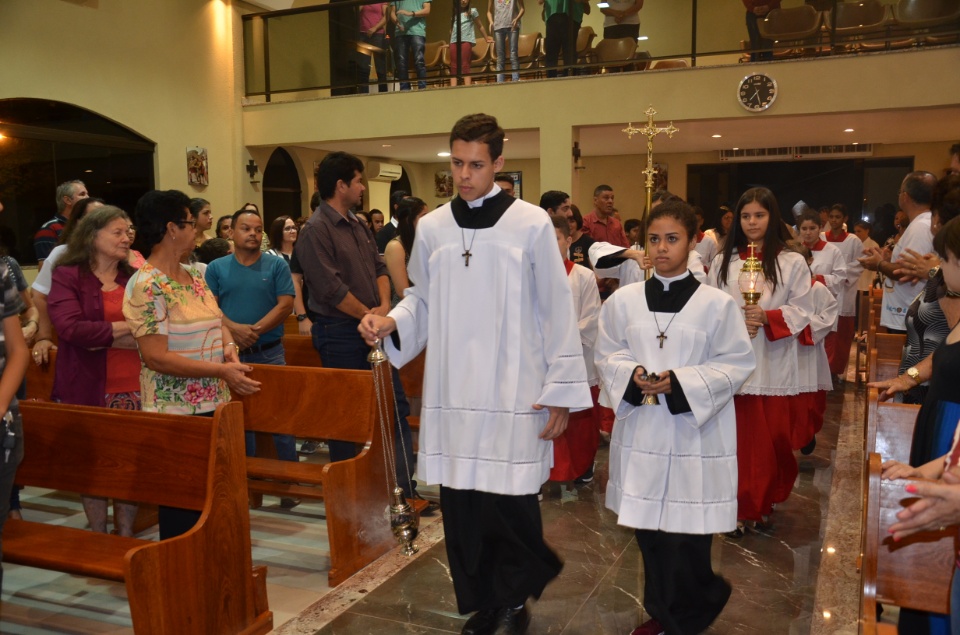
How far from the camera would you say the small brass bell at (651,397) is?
3.01 meters

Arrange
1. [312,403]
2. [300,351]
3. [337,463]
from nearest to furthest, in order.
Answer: [337,463], [312,403], [300,351]

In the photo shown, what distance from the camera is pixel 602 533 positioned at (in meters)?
4.41

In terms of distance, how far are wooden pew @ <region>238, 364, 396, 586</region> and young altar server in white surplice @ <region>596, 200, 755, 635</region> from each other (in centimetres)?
124

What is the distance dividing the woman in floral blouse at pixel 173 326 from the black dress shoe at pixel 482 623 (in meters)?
1.24

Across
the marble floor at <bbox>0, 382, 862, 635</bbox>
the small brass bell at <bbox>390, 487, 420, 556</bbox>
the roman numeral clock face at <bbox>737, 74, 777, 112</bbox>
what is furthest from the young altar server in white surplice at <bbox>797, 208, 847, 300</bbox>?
the small brass bell at <bbox>390, 487, 420, 556</bbox>

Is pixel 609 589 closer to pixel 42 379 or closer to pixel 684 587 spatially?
pixel 684 587

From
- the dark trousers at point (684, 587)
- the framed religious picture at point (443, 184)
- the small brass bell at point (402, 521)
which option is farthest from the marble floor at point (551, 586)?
the framed religious picture at point (443, 184)

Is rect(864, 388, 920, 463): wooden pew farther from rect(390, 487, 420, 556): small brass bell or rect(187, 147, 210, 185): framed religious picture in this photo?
rect(187, 147, 210, 185): framed religious picture

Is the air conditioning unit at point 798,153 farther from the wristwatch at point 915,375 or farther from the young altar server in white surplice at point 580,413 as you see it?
the wristwatch at point 915,375

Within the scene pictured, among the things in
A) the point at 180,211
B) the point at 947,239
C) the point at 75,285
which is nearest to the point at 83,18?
the point at 75,285

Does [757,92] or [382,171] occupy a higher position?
[757,92]

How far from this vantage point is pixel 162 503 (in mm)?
3242

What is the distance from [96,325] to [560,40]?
27.4 ft

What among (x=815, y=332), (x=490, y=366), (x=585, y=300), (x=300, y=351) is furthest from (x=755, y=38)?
(x=490, y=366)
